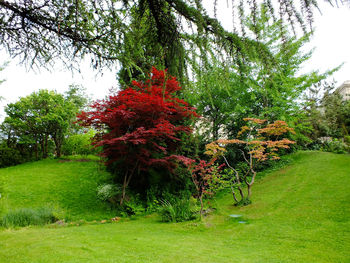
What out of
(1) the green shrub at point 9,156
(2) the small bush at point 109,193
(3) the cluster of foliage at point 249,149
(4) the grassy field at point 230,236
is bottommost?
(4) the grassy field at point 230,236

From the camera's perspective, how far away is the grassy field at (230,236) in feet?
6.85

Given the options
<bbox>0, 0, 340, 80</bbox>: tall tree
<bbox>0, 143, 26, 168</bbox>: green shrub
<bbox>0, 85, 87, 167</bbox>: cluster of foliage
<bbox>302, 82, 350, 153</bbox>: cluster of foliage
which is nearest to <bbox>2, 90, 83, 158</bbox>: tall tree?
<bbox>0, 85, 87, 167</bbox>: cluster of foliage

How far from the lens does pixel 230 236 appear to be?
115 inches

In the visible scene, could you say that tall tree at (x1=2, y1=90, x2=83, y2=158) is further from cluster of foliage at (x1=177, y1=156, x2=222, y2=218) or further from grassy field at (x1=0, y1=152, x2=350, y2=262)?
cluster of foliage at (x1=177, y1=156, x2=222, y2=218)

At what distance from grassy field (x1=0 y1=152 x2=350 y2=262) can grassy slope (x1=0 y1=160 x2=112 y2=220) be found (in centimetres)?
28

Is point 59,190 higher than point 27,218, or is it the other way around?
point 59,190

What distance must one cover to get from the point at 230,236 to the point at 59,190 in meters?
5.95

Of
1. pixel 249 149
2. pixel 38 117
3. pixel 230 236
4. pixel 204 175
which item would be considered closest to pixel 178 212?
pixel 204 175

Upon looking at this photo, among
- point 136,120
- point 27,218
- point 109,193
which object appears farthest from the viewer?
point 109,193

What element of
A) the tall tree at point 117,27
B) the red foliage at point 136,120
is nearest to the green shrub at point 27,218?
the red foliage at point 136,120

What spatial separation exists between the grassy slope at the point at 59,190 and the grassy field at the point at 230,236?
278mm

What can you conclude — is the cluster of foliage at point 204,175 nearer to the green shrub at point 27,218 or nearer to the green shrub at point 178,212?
the green shrub at point 178,212

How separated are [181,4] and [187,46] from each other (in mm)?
207

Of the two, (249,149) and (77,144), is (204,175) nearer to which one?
(249,149)
